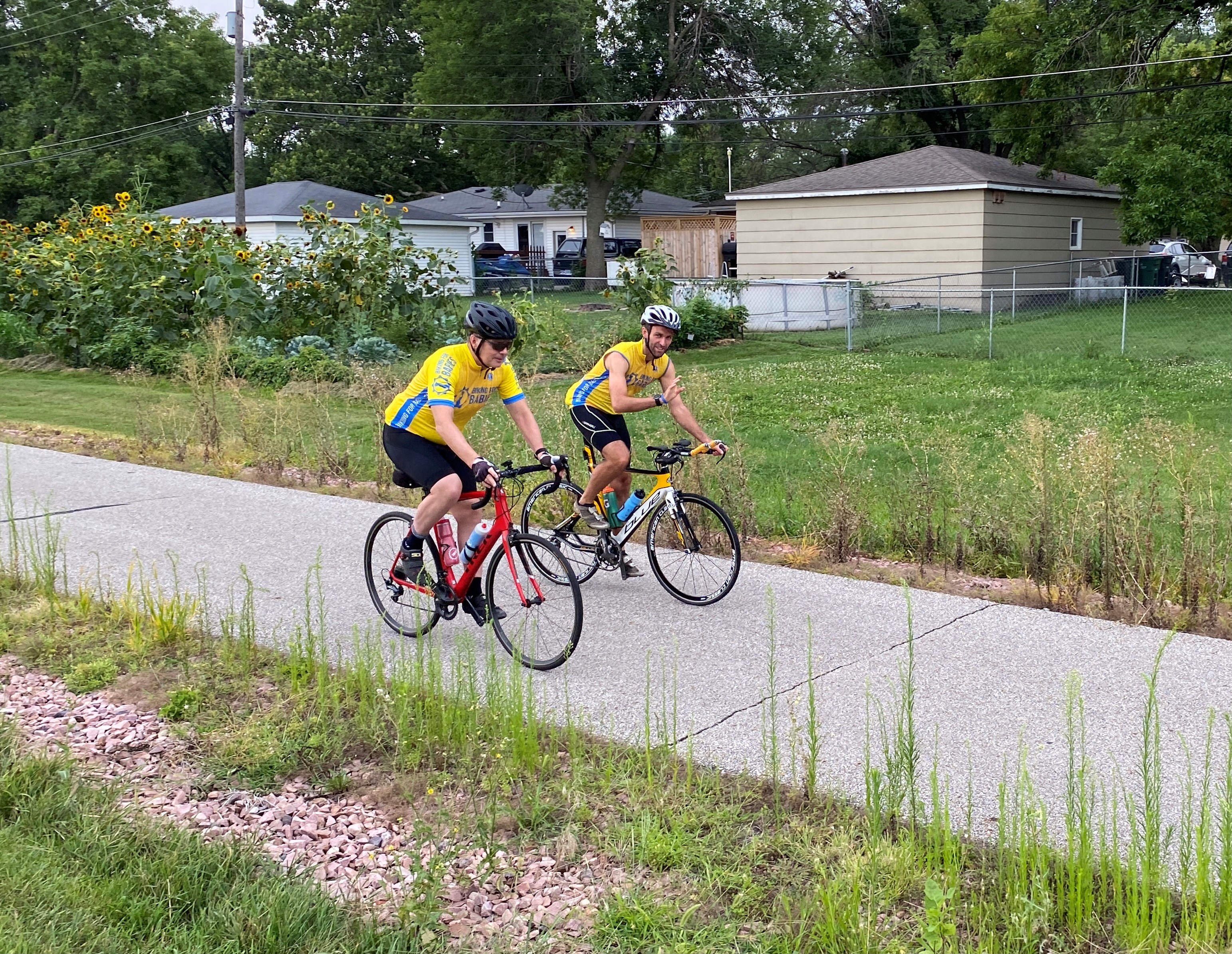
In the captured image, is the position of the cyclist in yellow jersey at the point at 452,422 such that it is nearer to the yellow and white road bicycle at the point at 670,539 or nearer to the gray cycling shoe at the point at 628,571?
the yellow and white road bicycle at the point at 670,539

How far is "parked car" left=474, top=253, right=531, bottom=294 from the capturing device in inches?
1649

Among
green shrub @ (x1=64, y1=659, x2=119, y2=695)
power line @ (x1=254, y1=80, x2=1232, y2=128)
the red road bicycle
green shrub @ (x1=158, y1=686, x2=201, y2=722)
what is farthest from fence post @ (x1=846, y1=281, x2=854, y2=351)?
green shrub @ (x1=158, y1=686, x2=201, y2=722)

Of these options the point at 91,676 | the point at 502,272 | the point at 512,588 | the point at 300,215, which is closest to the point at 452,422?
the point at 512,588

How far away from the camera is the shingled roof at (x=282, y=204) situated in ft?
133

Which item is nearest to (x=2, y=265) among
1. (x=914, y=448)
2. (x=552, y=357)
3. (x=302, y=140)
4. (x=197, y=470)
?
(x=552, y=357)

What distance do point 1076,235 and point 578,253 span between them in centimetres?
2259

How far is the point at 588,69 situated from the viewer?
42.1 metres

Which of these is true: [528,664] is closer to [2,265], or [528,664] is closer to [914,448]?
[914,448]

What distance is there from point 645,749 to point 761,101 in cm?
4106

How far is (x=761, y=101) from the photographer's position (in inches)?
1700

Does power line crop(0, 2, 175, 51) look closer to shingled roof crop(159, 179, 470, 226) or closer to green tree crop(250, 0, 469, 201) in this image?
green tree crop(250, 0, 469, 201)

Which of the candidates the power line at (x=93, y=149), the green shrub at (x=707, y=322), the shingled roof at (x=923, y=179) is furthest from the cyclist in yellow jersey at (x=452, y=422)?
the power line at (x=93, y=149)

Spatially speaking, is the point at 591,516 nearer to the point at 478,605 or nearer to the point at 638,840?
the point at 478,605

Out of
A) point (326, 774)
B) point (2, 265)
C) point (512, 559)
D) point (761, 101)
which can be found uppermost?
point (761, 101)
